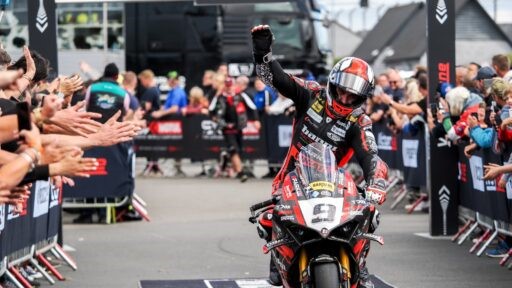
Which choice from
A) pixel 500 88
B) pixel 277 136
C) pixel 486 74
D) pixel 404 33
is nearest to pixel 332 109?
pixel 500 88

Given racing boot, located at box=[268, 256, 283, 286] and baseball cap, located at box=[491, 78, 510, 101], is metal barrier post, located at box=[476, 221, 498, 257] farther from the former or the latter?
racing boot, located at box=[268, 256, 283, 286]

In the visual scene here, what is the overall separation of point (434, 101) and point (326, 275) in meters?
7.91

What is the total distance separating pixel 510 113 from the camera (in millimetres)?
13531

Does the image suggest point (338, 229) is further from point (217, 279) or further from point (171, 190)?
point (171, 190)

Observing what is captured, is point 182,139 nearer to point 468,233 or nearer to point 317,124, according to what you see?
point 468,233

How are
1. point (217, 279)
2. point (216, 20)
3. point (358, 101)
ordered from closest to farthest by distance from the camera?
point (358, 101)
point (217, 279)
point (216, 20)

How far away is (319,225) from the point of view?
31.3ft

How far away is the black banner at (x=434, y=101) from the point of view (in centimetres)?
1669

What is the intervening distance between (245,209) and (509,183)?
813 cm

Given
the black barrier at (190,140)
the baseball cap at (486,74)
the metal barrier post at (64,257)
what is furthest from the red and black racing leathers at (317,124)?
the black barrier at (190,140)

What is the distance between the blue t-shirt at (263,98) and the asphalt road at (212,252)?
6.82 m

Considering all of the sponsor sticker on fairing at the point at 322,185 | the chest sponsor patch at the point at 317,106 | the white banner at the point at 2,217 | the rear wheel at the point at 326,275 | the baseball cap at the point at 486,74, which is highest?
the chest sponsor patch at the point at 317,106

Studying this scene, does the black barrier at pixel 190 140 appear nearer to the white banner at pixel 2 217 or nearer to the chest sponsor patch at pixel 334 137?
the white banner at pixel 2 217

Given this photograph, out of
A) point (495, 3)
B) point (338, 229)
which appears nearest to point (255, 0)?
point (338, 229)
